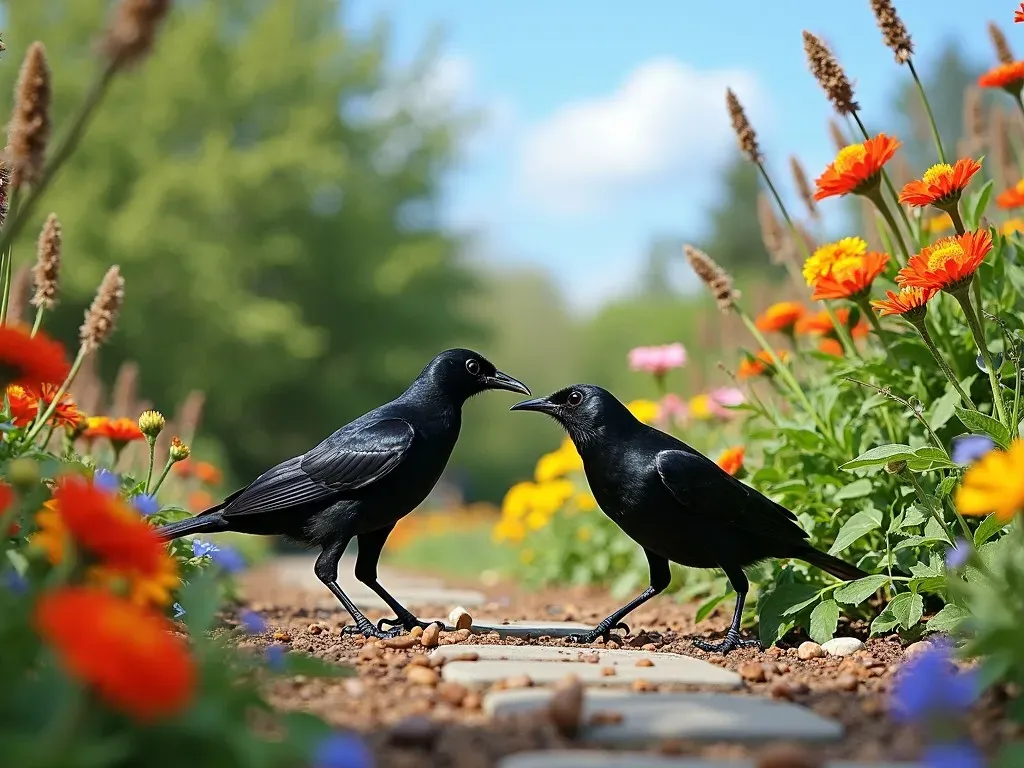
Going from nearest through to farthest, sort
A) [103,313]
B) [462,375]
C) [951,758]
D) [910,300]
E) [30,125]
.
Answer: [951,758] → [30,125] → [910,300] → [103,313] → [462,375]

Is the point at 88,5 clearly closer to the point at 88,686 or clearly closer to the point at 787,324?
the point at 787,324

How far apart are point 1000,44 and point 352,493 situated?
298 cm

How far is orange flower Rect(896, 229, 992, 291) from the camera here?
2918mm

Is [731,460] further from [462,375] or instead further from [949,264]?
[949,264]

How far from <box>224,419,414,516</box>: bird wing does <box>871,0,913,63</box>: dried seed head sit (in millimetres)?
2133

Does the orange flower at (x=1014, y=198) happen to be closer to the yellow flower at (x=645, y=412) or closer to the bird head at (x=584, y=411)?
the bird head at (x=584, y=411)

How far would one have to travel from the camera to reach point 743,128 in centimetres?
387

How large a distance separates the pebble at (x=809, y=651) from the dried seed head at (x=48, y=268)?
248cm

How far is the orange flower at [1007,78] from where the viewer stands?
372 centimetres

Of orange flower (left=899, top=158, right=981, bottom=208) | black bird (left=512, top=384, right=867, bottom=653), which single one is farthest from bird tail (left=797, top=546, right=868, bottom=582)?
orange flower (left=899, top=158, right=981, bottom=208)

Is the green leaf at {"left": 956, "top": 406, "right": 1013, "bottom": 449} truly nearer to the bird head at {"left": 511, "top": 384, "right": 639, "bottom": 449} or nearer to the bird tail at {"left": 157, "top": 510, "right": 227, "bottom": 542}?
the bird head at {"left": 511, "top": 384, "right": 639, "bottom": 449}

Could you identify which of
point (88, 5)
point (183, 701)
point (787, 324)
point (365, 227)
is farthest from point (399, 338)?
point (183, 701)

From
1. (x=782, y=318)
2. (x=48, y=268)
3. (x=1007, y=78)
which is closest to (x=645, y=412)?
(x=782, y=318)

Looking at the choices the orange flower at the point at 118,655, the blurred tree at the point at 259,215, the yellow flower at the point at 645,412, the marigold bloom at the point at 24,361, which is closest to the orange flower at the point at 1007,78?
the yellow flower at the point at 645,412
